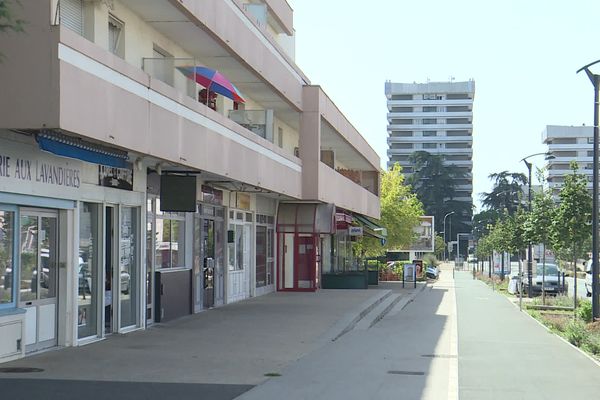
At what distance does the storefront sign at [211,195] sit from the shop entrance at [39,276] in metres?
8.26

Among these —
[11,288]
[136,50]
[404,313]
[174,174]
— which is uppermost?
[136,50]

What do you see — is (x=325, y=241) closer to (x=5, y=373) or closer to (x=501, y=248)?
(x=501, y=248)

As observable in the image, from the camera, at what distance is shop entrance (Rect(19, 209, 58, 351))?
41.4ft

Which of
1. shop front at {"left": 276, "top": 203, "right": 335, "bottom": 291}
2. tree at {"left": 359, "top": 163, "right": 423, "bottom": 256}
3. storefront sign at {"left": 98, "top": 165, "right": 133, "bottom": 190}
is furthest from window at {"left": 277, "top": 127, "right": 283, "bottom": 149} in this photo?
tree at {"left": 359, "top": 163, "right": 423, "bottom": 256}

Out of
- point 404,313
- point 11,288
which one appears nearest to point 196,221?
point 404,313

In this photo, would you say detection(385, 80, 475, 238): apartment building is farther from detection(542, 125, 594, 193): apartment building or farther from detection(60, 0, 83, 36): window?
detection(60, 0, 83, 36): window

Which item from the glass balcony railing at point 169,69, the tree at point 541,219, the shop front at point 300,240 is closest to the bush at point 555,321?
the tree at point 541,219

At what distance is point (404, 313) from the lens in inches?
986

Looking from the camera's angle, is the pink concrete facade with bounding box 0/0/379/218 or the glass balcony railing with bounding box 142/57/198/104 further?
the glass balcony railing with bounding box 142/57/198/104

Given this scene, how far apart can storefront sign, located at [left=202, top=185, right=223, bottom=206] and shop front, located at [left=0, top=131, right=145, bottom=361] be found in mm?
5062

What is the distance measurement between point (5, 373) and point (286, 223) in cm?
2086

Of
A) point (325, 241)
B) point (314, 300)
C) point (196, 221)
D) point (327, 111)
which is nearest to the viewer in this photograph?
point (196, 221)

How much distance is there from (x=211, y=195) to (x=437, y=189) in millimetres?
127009

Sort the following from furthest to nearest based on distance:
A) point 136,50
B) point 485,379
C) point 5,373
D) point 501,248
→ point 501,248 → point 136,50 → point 485,379 → point 5,373
